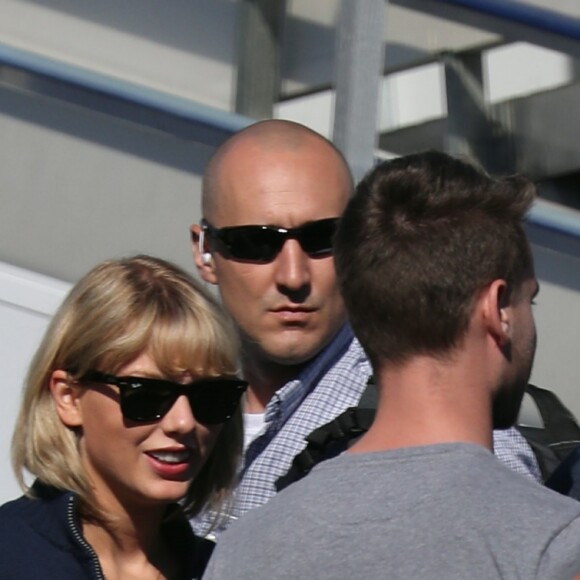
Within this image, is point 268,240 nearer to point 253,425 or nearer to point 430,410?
point 253,425

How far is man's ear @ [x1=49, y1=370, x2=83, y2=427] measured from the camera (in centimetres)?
233

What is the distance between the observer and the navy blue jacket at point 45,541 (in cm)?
217

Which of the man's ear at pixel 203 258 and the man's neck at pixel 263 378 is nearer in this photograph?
the man's neck at pixel 263 378

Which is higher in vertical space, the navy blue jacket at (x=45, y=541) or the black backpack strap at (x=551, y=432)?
the black backpack strap at (x=551, y=432)

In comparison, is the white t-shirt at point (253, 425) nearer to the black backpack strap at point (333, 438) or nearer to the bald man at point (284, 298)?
the bald man at point (284, 298)

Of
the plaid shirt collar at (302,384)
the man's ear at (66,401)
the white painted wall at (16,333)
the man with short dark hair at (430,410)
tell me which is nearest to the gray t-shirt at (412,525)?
the man with short dark hair at (430,410)

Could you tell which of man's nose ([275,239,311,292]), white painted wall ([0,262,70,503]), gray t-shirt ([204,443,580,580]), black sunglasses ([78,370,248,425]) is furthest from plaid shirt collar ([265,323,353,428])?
gray t-shirt ([204,443,580,580])

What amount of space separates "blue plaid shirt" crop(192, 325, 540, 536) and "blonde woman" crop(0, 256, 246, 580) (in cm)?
42

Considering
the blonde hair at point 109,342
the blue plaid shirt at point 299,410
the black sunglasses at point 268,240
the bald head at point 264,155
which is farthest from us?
the bald head at point 264,155

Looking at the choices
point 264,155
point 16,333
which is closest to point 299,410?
point 264,155

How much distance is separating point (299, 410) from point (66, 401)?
65 cm

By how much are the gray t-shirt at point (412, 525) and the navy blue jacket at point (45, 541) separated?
445 millimetres

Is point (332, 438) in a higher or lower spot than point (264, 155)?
lower

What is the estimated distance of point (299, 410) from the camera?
2871 millimetres
